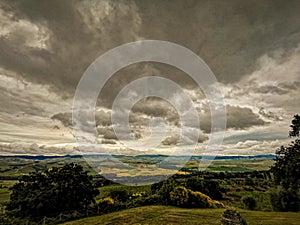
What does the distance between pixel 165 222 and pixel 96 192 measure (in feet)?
41.4

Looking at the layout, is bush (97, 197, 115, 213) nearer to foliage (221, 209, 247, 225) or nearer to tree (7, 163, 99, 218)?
tree (7, 163, 99, 218)

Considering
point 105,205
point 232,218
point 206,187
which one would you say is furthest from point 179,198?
point 206,187

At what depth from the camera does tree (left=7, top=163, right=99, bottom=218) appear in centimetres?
3017

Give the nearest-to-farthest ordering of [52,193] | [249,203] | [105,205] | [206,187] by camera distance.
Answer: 1. [52,193]
2. [105,205]
3. [249,203]
4. [206,187]

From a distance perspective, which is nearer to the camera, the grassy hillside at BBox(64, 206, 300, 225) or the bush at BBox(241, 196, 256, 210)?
the grassy hillside at BBox(64, 206, 300, 225)

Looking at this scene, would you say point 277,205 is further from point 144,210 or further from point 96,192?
point 96,192

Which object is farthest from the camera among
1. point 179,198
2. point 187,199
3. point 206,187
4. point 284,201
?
point 206,187

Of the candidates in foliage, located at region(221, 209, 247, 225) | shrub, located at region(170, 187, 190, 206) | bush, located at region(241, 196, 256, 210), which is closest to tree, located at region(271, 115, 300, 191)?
foliage, located at region(221, 209, 247, 225)

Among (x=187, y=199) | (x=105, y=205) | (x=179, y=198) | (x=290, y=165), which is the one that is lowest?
(x=105, y=205)

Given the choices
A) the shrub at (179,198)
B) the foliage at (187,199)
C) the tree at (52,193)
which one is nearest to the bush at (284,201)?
the foliage at (187,199)

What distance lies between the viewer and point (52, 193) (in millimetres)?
30766

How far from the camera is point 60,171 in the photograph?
33.9 m

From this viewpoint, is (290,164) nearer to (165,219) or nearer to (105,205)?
(165,219)

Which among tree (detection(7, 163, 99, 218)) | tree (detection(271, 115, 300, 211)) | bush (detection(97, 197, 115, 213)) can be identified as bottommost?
bush (detection(97, 197, 115, 213))
